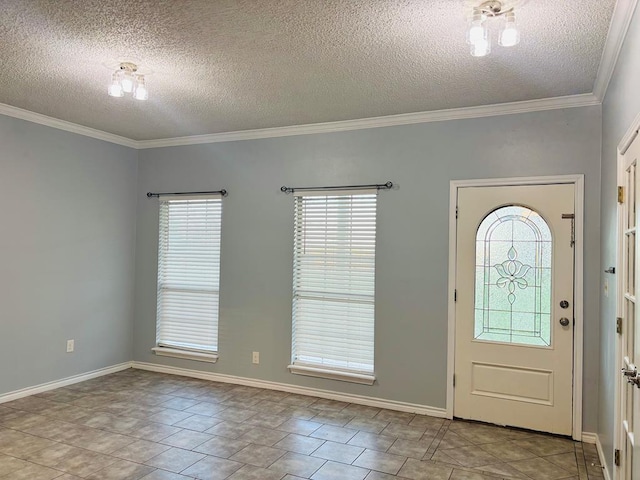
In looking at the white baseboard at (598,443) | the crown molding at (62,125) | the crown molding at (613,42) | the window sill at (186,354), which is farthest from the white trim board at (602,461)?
the crown molding at (62,125)

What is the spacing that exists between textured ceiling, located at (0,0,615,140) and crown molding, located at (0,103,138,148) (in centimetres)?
12

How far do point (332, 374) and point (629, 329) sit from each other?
102 inches

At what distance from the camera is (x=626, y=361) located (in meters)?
2.25

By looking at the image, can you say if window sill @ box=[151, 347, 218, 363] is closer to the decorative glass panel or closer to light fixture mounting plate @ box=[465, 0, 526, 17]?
the decorative glass panel

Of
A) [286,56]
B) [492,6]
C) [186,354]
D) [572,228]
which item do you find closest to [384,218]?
[572,228]

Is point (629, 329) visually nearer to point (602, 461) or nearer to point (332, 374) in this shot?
point (602, 461)

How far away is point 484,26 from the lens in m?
2.30

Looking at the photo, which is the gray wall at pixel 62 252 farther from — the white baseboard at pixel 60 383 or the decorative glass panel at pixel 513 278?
the decorative glass panel at pixel 513 278

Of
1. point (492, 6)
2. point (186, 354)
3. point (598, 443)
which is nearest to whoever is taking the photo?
point (492, 6)

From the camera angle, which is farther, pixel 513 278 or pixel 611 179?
pixel 513 278

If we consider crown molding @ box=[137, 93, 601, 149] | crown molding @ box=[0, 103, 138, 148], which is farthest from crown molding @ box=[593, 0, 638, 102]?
crown molding @ box=[0, 103, 138, 148]

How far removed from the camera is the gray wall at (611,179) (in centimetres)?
218

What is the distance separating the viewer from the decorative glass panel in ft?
11.7

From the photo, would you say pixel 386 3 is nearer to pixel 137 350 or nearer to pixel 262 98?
pixel 262 98
